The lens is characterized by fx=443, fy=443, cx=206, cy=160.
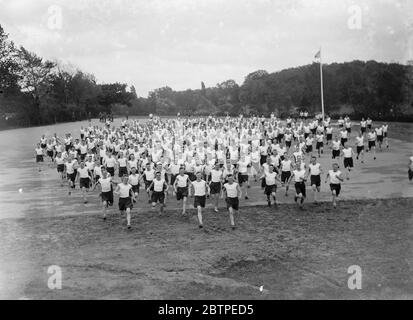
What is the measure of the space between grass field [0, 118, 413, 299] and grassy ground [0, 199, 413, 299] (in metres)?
0.02

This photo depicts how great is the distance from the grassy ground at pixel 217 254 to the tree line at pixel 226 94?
114ft

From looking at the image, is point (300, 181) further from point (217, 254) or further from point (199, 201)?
point (217, 254)

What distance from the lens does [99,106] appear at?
264ft

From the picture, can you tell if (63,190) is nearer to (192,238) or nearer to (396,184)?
(192,238)

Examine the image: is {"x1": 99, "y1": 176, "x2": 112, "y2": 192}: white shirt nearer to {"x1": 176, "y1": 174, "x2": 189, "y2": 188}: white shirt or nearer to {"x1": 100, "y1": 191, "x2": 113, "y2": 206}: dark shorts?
{"x1": 100, "y1": 191, "x2": 113, "y2": 206}: dark shorts

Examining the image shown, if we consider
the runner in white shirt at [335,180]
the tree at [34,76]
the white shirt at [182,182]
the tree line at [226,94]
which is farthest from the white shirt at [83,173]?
the tree at [34,76]

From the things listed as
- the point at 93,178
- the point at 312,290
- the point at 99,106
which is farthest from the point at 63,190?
the point at 99,106

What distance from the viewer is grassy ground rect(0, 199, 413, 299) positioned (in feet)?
28.5

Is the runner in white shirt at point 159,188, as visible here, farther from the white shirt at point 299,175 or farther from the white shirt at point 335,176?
the white shirt at point 335,176

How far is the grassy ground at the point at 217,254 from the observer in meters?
8.70

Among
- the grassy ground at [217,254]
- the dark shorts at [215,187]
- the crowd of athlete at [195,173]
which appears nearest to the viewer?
the grassy ground at [217,254]

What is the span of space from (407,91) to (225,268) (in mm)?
52973

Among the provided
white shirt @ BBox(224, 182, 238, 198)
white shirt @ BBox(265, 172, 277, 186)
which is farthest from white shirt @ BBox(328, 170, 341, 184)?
white shirt @ BBox(224, 182, 238, 198)

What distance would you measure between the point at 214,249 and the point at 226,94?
96.1 m
